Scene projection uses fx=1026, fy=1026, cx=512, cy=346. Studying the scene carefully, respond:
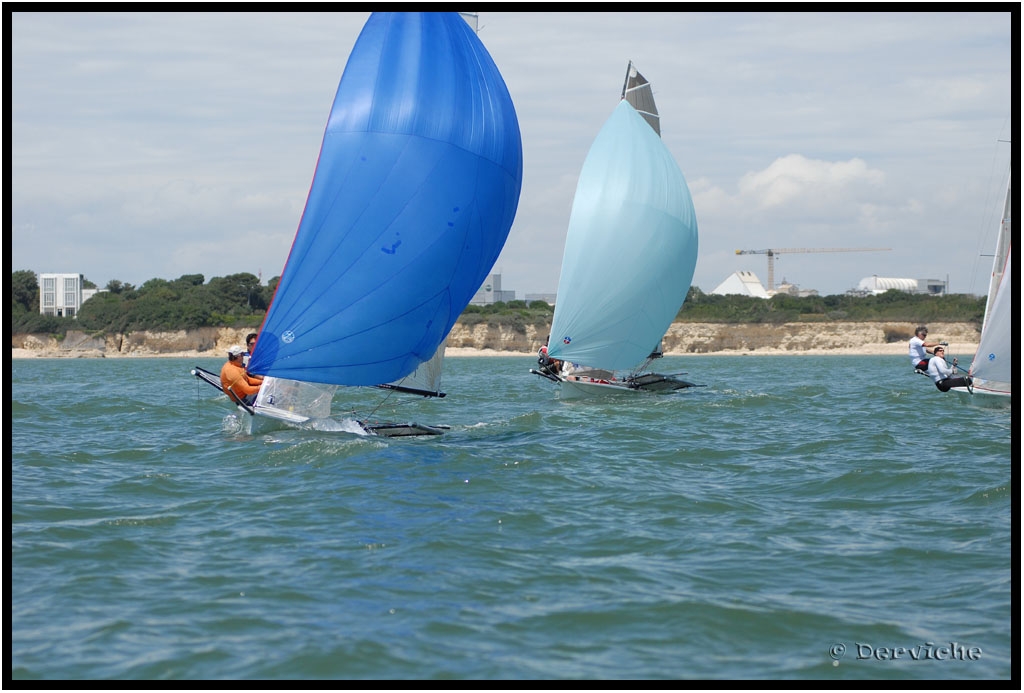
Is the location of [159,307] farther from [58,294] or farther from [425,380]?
[425,380]

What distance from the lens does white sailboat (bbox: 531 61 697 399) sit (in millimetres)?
25188

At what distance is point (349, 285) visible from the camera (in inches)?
571

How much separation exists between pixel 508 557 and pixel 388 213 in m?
6.65

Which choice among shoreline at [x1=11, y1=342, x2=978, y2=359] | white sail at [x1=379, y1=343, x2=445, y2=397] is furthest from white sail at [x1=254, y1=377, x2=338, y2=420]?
shoreline at [x1=11, y1=342, x2=978, y2=359]

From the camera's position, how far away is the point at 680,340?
290 feet

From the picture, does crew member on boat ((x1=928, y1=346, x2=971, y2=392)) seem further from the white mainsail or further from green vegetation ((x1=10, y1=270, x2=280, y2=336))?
green vegetation ((x1=10, y1=270, x2=280, y2=336))

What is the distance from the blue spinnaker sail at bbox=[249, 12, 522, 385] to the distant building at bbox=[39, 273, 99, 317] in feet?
313

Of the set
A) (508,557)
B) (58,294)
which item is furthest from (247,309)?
(508,557)

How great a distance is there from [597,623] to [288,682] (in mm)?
2339

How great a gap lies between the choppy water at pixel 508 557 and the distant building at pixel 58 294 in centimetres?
9262

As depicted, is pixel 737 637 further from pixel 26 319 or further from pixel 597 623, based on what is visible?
pixel 26 319

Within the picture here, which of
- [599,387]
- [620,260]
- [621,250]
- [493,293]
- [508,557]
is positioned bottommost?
[508,557]

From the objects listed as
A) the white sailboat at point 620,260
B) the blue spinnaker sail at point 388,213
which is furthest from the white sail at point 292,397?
the white sailboat at point 620,260

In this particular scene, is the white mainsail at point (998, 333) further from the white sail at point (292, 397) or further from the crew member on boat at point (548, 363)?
the white sail at point (292, 397)
